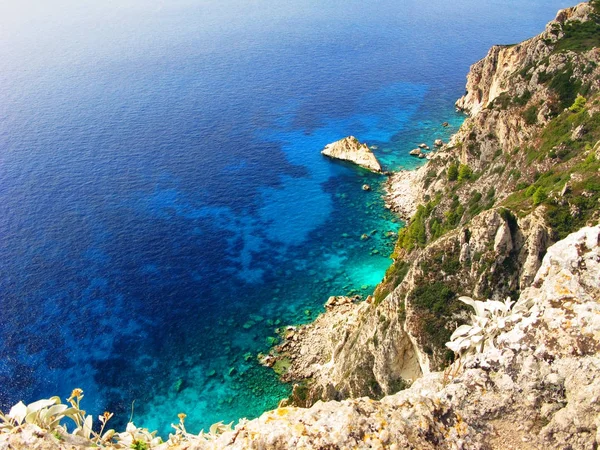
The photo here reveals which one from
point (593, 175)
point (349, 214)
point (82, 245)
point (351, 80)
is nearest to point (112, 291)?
point (82, 245)

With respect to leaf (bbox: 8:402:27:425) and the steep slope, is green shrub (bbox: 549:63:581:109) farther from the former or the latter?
leaf (bbox: 8:402:27:425)

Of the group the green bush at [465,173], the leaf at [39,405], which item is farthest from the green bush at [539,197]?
the leaf at [39,405]

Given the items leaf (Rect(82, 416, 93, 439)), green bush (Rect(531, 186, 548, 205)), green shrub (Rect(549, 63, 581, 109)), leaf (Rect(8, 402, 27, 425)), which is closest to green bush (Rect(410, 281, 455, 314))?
green bush (Rect(531, 186, 548, 205))

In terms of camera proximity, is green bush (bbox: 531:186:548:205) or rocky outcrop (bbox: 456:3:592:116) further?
rocky outcrop (bbox: 456:3:592:116)

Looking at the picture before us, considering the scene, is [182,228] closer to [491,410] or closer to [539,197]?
[539,197]

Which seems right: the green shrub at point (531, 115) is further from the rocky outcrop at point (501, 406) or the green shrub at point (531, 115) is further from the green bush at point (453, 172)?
the rocky outcrop at point (501, 406)

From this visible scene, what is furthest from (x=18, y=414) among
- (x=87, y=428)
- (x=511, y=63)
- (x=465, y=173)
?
(x=511, y=63)
